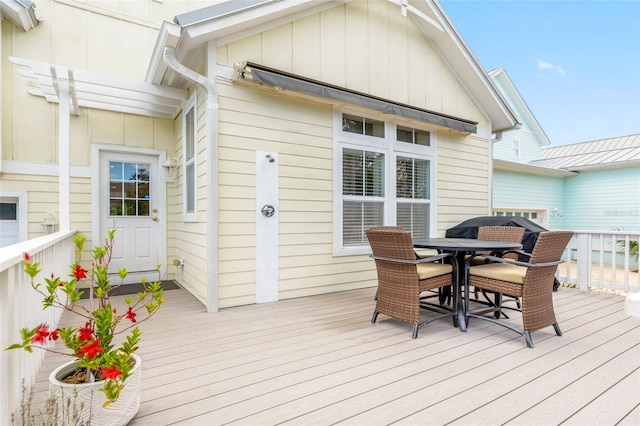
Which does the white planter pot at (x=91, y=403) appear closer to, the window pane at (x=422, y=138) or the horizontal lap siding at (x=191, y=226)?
the horizontal lap siding at (x=191, y=226)

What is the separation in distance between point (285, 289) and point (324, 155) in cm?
183

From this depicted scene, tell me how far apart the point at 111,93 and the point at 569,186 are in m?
12.9

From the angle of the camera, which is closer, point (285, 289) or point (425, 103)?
point (285, 289)

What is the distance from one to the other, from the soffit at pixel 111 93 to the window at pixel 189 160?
0.34 metres

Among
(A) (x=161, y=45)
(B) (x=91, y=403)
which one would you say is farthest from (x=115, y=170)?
(B) (x=91, y=403)

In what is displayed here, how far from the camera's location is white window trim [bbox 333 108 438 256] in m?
4.45

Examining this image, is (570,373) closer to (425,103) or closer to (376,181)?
(376,181)

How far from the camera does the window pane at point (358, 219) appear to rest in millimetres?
4566

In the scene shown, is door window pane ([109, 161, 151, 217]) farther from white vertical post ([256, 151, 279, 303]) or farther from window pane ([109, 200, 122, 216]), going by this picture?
white vertical post ([256, 151, 279, 303])

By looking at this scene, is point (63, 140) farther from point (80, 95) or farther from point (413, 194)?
point (413, 194)

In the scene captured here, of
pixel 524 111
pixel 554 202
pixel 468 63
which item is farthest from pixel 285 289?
pixel 524 111

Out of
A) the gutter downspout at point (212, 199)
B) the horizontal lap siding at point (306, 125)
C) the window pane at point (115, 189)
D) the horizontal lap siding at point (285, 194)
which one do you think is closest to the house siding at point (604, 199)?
the horizontal lap siding at point (306, 125)

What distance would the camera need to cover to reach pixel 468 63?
5.45 metres

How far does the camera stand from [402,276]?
289cm
